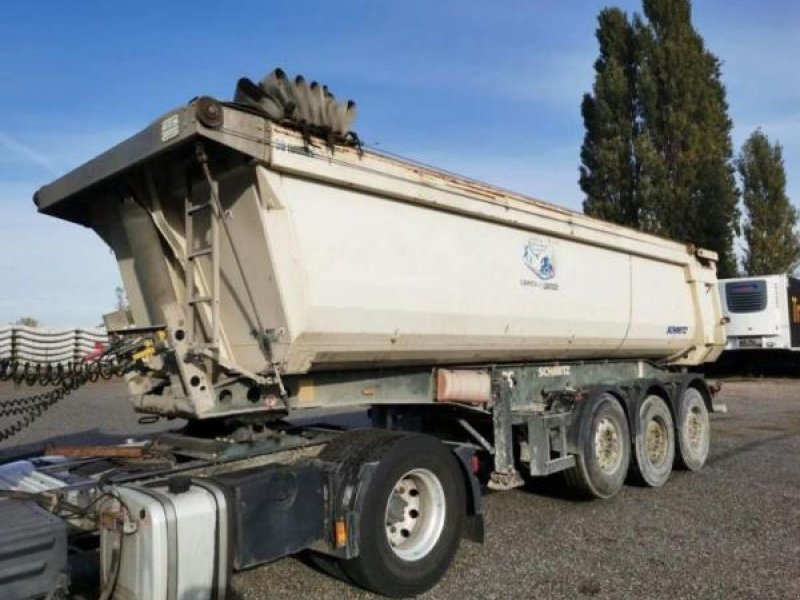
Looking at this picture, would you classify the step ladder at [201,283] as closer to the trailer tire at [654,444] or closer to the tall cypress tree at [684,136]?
the trailer tire at [654,444]

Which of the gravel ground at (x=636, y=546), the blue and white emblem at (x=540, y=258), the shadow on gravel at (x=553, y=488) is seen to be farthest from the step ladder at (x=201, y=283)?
the shadow on gravel at (x=553, y=488)

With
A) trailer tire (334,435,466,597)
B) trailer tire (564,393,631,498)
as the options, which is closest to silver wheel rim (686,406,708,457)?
trailer tire (564,393,631,498)

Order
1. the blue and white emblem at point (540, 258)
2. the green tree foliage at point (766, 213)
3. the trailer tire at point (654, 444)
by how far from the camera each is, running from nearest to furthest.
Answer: the blue and white emblem at point (540, 258)
the trailer tire at point (654, 444)
the green tree foliage at point (766, 213)

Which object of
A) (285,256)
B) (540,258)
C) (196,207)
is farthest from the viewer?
(540,258)

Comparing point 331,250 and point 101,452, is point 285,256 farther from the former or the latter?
point 101,452

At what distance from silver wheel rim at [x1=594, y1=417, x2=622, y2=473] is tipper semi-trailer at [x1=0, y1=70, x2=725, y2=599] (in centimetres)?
63

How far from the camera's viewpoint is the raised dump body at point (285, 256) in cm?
465

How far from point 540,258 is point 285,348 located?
3202 mm

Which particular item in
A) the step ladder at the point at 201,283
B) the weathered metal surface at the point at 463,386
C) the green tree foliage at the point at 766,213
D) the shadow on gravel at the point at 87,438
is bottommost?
the shadow on gravel at the point at 87,438

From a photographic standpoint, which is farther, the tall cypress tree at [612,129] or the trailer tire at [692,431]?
the tall cypress tree at [612,129]

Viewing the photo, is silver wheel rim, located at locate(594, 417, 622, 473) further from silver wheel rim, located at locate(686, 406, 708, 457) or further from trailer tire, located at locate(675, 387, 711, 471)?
silver wheel rim, located at locate(686, 406, 708, 457)

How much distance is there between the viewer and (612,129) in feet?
97.9

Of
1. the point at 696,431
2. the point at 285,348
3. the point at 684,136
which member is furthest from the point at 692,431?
the point at 684,136

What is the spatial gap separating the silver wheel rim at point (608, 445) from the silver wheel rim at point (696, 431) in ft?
6.00
